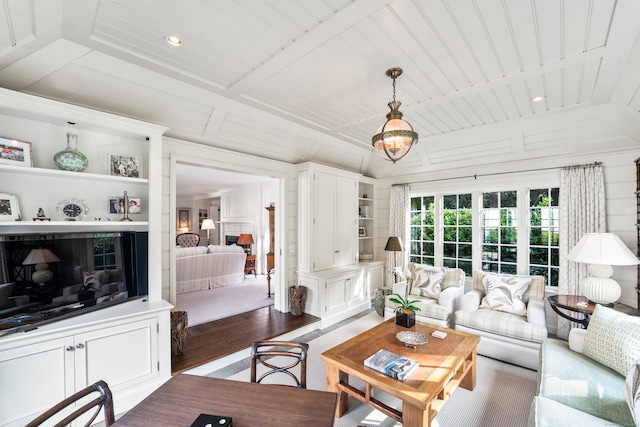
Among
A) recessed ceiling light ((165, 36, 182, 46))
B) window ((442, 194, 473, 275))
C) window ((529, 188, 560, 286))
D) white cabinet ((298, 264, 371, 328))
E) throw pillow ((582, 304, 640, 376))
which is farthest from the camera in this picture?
window ((442, 194, 473, 275))

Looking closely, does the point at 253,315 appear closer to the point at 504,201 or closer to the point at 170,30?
the point at 170,30

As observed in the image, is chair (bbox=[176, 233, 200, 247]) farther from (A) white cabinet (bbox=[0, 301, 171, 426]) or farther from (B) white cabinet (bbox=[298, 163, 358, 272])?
(A) white cabinet (bbox=[0, 301, 171, 426])

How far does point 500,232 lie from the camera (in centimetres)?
435

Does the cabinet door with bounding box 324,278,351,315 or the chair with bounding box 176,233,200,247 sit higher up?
the chair with bounding box 176,233,200,247

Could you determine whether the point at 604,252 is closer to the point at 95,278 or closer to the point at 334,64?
the point at 334,64

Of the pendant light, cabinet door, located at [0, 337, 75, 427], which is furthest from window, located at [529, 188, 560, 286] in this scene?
cabinet door, located at [0, 337, 75, 427]

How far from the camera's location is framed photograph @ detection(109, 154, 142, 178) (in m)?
2.60

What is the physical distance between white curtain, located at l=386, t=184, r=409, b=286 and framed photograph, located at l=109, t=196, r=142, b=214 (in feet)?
13.2

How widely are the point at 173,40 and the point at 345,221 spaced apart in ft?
11.3

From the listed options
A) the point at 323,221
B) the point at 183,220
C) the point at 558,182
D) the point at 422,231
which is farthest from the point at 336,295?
the point at 183,220

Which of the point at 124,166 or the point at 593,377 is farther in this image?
the point at 124,166

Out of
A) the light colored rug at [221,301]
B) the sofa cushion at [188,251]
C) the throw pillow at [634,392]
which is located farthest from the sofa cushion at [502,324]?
the sofa cushion at [188,251]

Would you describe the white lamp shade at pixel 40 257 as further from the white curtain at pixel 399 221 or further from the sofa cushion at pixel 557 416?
the white curtain at pixel 399 221

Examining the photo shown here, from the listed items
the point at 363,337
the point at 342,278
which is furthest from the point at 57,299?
Result: the point at 342,278
